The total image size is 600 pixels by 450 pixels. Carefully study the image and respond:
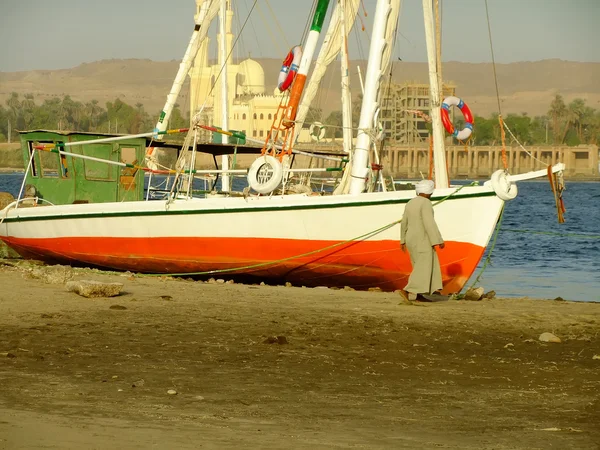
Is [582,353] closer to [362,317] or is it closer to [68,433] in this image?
[362,317]

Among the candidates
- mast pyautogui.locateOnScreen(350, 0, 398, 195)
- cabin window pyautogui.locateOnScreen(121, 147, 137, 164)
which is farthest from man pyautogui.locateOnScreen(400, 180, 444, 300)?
cabin window pyautogui.locateOnScreen(121, 147, 137, 164)

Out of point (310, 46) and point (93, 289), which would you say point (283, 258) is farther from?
point (93, 289)

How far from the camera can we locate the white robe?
48.5ft

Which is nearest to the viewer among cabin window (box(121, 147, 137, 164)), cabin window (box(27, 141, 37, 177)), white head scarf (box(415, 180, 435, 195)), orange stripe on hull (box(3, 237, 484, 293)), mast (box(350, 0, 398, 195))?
white head scarf (box(415, 180, 435, 195))

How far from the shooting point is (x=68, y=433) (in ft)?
23.9

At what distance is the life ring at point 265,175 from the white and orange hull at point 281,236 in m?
0.21

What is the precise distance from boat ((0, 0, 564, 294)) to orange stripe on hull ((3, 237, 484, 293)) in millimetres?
22

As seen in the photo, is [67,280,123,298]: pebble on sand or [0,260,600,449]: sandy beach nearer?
[0,260,600,449]: sandy beach

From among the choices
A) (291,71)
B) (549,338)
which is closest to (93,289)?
(549,338)

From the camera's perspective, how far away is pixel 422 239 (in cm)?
1480

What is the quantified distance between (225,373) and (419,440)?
100 inches

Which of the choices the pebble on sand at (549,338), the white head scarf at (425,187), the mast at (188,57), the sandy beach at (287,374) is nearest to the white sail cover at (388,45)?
the white head scarf at (425,187)

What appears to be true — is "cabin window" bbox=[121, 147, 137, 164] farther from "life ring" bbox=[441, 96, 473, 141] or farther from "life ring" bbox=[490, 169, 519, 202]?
"life ring" bbox=[490, 169, 519, 202]

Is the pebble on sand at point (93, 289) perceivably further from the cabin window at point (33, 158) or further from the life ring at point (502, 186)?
the cabin window at point (33, 158)
